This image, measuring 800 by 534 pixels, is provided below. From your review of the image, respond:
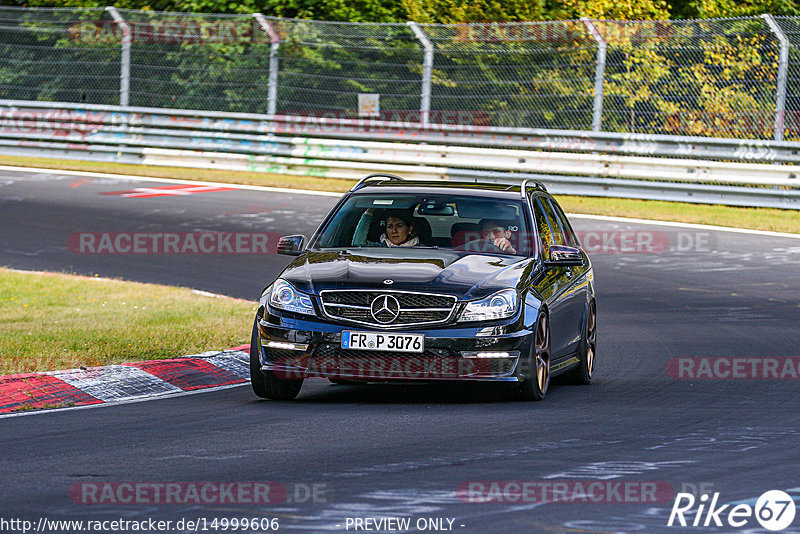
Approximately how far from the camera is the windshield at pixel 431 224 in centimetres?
1039

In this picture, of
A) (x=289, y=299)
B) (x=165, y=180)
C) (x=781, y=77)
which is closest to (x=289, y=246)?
(x=289, y=299)

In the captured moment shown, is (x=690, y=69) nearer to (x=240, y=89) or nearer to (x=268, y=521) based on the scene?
(x=240, y=89)

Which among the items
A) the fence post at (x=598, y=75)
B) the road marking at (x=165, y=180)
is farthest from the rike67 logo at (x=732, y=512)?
the road marking at (x=165, y=180)

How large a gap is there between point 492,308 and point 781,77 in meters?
14.5

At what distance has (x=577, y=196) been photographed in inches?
955

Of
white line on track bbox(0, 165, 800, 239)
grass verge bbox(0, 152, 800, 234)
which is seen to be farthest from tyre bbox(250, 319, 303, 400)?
grass verge bbox(0, 152, 800, 234)

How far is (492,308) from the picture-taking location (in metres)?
9.20

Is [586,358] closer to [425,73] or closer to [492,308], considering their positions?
[492,308]

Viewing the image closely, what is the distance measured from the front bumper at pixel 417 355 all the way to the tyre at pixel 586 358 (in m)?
1.73

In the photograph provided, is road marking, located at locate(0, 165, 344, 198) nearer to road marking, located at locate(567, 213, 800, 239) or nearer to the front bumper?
road marking, located at locate(567, 213, 800, 239)

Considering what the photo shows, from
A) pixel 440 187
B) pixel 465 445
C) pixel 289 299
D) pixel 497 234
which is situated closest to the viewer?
pixel 465 445

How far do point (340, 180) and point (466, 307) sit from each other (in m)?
17.3

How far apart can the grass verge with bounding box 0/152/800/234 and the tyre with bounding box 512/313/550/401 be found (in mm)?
11923

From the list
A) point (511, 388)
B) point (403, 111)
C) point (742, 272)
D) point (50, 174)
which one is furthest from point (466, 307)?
point (50, 174)
